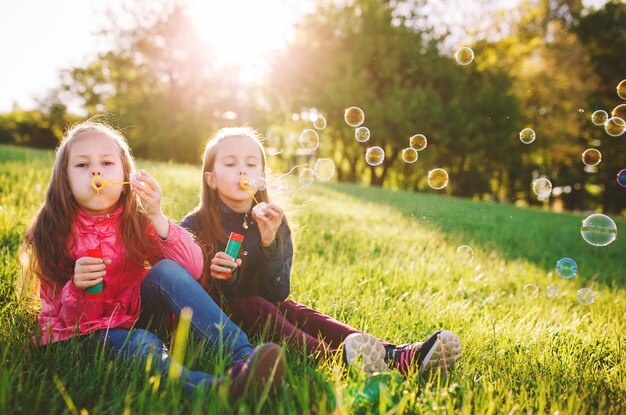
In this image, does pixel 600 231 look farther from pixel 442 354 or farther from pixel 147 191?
pixel 147 191

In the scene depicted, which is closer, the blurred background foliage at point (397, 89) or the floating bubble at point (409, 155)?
the floating bubble at point (409, 155)

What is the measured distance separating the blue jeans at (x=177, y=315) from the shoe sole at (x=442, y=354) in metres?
0.80

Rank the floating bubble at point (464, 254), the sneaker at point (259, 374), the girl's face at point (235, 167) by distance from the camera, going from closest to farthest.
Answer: the sneaker at point (259, 374) → the girl's face at point (235, 167) → the floating bubble at point (464, 254)

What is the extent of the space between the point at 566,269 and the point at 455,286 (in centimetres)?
90

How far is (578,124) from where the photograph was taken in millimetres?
22453

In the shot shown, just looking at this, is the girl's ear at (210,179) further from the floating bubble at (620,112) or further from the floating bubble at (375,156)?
the floating bubble at (620,112)

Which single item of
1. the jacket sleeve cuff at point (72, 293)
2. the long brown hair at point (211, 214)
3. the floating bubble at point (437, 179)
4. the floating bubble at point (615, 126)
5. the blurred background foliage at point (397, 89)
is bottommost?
the jacket sleeve cuff at point (72, 293)

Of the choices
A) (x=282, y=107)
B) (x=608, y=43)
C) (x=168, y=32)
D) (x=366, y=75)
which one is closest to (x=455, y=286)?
(x=366, y=75)

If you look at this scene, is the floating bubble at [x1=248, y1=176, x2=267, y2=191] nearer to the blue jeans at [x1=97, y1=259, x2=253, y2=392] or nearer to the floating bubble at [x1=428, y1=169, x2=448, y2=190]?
the blue jeans at [x1=97, y1=259, x2=253, y2=392]

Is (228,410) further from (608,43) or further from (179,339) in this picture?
(608,43)

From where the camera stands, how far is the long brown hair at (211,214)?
2740mm

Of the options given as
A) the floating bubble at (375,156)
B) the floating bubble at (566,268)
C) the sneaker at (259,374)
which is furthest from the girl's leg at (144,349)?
the floating bubble at (566,268)

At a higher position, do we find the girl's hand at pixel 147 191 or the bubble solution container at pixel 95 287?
the girl's hand at pixel 147 191

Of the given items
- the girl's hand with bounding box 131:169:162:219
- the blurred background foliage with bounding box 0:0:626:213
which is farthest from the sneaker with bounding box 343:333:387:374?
the blurred background foliage with bounding box 0:0:626:213
